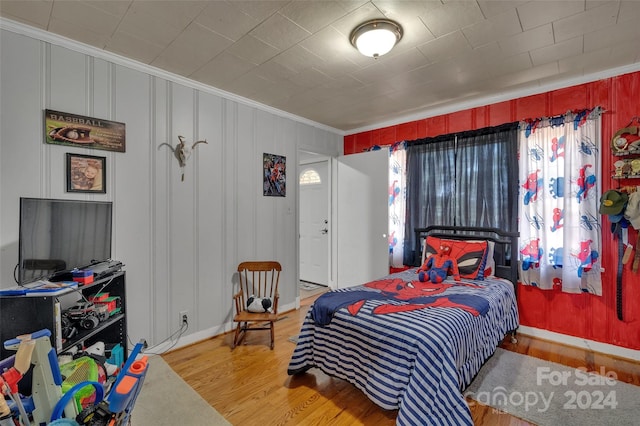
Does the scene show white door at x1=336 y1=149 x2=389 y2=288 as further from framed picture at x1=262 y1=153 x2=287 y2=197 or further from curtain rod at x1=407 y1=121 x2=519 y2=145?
framed picture at x1=262 y1=153 x2=287 y2=197

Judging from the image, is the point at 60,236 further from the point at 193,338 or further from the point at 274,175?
the point at 274,175

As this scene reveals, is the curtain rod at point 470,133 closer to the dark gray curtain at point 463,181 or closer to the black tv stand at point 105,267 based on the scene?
the dark gray curtain at point 463,181

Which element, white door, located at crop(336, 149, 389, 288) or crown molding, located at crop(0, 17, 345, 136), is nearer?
crown molding, located at crop(0, 17, 345, 136)

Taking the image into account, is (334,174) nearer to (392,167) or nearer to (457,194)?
(392,167)

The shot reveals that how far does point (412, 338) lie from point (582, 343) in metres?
2.37

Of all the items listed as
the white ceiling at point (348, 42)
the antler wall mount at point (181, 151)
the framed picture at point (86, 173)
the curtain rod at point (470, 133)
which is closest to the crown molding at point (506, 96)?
the white ceiling at point (348, 42)

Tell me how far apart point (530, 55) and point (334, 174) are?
9.75 feet

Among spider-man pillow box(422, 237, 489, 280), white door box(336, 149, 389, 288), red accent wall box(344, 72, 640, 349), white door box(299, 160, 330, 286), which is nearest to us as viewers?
red accent wall box(344, 72, 640, 349)

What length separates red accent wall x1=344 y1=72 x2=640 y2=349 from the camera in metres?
2.71

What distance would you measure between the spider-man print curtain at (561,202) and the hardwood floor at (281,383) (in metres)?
0.67

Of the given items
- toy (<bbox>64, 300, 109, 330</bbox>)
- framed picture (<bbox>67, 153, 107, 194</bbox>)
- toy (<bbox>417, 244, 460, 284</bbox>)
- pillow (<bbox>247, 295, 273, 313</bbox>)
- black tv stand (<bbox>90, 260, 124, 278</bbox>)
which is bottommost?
pillow (<bbox>247, 295, 273, 313</bbox>)

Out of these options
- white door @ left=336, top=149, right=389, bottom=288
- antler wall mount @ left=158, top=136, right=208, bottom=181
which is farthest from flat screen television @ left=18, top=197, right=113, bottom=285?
white door @ left=336, top=149, right=389, bottom=288

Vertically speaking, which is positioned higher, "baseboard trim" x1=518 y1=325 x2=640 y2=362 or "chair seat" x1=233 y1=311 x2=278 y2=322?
"chair seat" x1=233 y1=311 x2=278 y2=322

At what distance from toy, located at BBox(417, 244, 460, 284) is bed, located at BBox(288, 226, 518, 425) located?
0.09m
